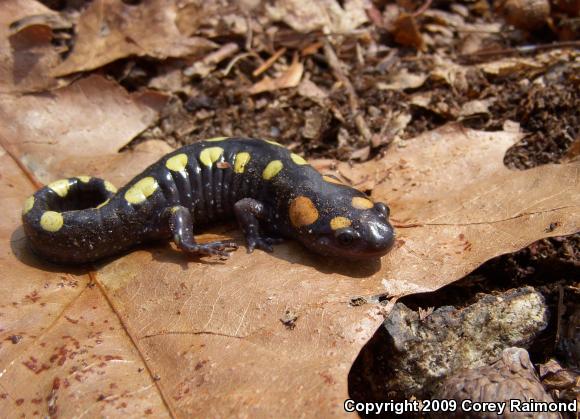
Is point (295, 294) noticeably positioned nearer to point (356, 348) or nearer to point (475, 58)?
point (356, 348)

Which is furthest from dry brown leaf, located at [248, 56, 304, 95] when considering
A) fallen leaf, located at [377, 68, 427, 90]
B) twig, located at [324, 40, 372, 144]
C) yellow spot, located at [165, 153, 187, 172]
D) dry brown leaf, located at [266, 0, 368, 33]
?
yellow spot, located at [165, 153, 187, 172]

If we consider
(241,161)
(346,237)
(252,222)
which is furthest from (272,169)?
(346,237)

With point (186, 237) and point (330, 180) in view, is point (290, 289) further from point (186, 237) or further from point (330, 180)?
point (330, 180)

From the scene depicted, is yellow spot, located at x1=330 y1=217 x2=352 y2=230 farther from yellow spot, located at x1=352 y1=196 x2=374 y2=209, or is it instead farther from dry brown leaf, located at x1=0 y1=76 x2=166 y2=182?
dry brown leaf, located at x1=0 y1=76 x2=166 y2=182

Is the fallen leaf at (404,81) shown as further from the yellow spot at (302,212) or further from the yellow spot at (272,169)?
the yellow spot at (302,212)

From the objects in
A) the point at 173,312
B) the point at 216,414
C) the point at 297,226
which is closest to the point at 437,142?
the point at 297,226

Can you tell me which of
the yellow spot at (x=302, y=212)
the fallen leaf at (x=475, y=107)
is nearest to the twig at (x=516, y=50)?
the fallen leaf at (x=475, y=107)

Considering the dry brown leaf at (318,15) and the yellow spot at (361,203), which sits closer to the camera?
the yellow spot at (361,203)
